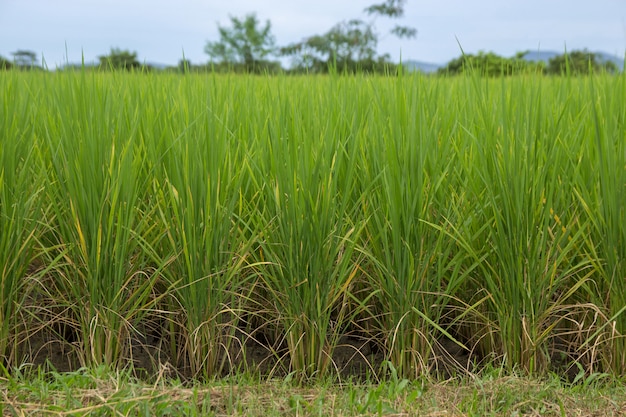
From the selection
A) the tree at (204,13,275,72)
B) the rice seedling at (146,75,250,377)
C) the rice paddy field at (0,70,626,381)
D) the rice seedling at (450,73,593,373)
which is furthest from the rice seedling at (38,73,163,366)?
the tree at (204,13,275,72)

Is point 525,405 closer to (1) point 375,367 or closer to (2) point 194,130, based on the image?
(1) point 375,367

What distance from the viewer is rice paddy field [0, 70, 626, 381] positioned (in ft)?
7.98

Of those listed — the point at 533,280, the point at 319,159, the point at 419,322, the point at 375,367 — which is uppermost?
the point at 319,159

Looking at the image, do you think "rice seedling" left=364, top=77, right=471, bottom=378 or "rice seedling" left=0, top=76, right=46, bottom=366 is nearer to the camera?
"rice seedling" left=364, top=77, right=471, bottom=378

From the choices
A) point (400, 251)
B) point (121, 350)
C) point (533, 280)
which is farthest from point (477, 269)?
point (121, 350)

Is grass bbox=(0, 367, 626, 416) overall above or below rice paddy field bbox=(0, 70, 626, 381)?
below

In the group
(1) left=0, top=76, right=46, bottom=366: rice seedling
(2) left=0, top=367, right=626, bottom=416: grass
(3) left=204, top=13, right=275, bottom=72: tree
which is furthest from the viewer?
(3) left=204, top=13, right=275, bottom=72: tree

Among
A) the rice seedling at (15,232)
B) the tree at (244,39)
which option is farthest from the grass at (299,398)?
the tree at (244,39)

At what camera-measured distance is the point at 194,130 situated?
274 centimetres

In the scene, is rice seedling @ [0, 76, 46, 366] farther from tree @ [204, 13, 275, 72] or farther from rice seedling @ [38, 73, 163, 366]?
tree @ [204, 13, 275, 72]

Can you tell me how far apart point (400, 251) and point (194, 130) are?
0.97 m

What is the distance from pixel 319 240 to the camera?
237 cm

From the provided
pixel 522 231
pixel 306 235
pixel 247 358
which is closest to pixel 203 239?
pixel 306 235

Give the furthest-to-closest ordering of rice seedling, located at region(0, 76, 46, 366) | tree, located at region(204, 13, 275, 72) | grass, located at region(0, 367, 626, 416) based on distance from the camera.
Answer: tree, located at region(204, 13, 275, 72) → rice seedling, located at region(0, 76, 46, 366) → grass, located at region(0, 367, 626, 416)
